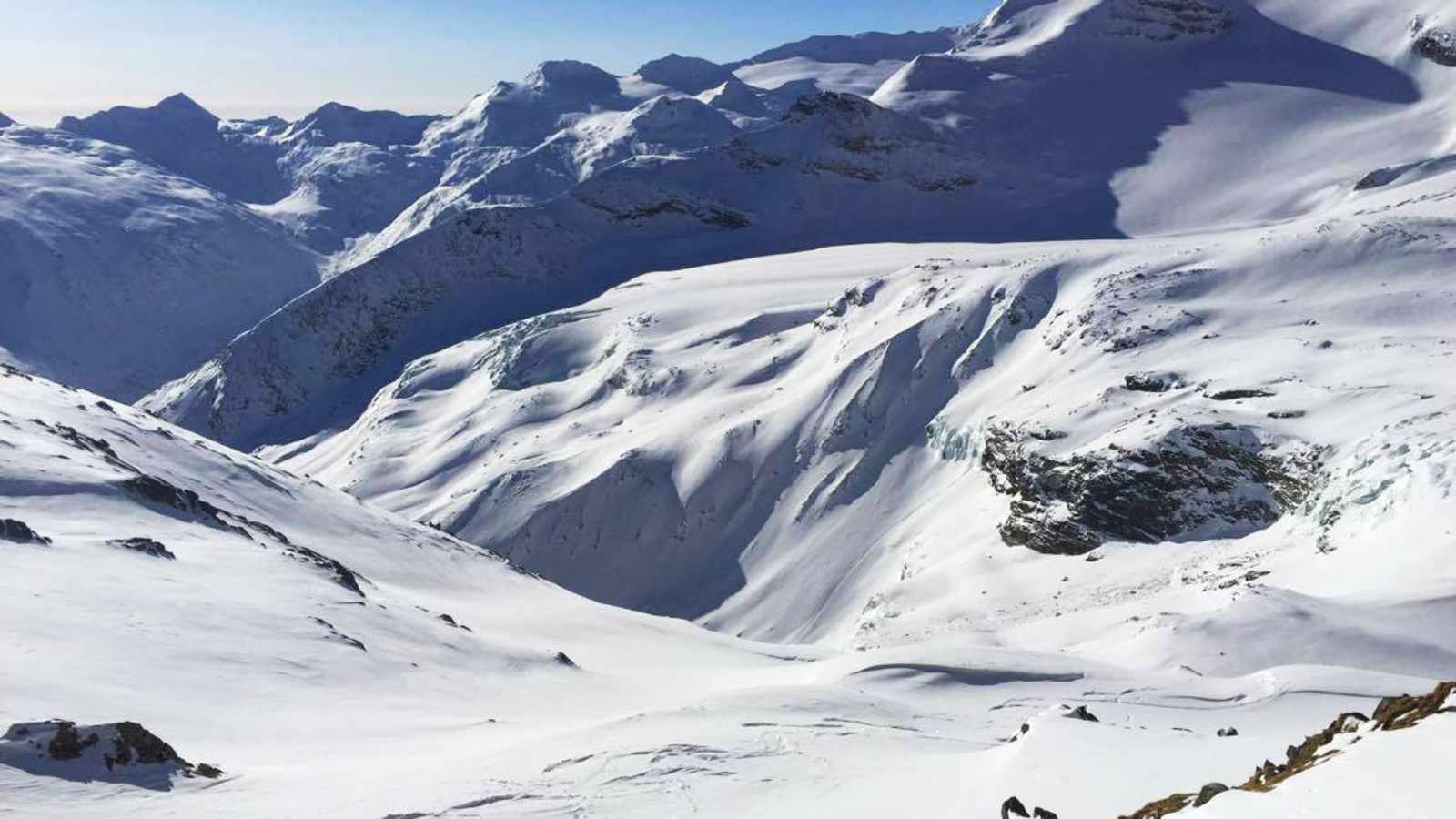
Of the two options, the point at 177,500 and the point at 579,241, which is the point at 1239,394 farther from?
the point at 579,241

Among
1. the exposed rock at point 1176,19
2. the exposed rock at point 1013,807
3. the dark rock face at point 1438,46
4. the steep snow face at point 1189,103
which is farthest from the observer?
the exposed rock at point 1176,19

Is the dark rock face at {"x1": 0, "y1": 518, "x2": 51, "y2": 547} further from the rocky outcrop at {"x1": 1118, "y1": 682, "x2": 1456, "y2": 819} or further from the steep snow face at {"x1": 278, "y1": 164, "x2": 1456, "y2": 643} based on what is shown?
the steep snow face at {"x1": 278, "y1": 164, "x2": 1456, "y2": 643}

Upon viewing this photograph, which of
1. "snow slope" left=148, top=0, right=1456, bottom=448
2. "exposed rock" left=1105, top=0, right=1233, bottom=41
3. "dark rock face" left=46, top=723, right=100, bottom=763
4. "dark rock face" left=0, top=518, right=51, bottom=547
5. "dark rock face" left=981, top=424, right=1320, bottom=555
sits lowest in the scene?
"dark rock face" left=981, top=424, right=1320, bottom=555

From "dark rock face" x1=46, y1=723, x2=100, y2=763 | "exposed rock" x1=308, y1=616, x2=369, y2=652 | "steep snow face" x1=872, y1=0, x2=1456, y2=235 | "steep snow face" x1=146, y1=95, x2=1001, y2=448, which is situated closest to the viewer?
"dark rock face" x1=46, y1=723, x2=100, y2=763

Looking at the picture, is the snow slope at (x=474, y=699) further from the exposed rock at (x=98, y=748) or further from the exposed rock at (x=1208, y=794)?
the exposed rock at (x=1208, y=794)

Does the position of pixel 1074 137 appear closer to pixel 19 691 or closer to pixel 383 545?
pixel 383 545

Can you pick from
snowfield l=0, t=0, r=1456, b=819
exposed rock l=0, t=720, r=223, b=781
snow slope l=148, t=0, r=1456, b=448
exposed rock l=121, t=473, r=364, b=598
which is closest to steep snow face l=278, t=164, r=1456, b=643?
snowfield l=0, t=0, r=1456, b=819

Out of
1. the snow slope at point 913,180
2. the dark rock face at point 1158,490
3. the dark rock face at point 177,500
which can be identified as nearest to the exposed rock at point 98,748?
the dark rock face at point 177,500
